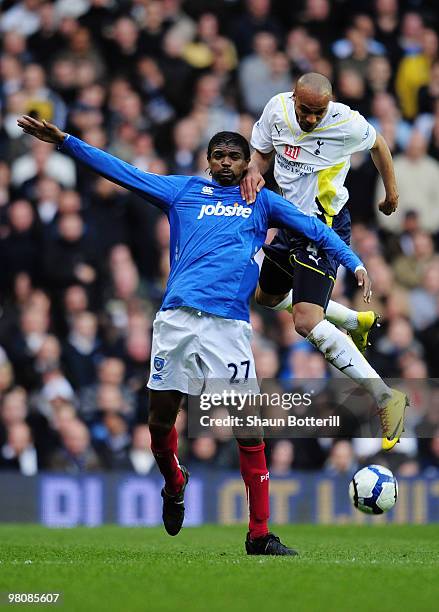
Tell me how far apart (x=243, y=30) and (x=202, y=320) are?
29.1 ft

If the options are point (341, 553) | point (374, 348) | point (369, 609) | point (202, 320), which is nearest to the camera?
point (369, 609)

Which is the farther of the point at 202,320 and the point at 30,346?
the point at 30,346

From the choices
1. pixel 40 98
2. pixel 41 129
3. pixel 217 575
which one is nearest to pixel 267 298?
pixel 41 129

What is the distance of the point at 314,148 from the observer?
905cm

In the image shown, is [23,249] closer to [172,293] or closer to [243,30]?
[243,30]

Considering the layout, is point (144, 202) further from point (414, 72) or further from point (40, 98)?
point (414, 72)

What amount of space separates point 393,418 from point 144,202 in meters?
6.56

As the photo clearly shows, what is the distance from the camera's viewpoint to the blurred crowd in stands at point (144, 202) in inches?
533

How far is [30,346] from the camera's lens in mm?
13586

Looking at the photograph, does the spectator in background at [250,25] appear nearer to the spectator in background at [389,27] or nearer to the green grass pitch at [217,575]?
the spectator in background at [389,27]

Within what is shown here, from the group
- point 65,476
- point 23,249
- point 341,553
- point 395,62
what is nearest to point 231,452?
point 65,476

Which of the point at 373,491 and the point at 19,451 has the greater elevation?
the point at 19,451

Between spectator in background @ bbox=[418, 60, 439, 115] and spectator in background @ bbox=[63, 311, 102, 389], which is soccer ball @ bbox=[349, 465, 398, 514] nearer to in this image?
spectator in background @ bbox=[63, 311, 102, 389]

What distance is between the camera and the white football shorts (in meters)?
8.27
